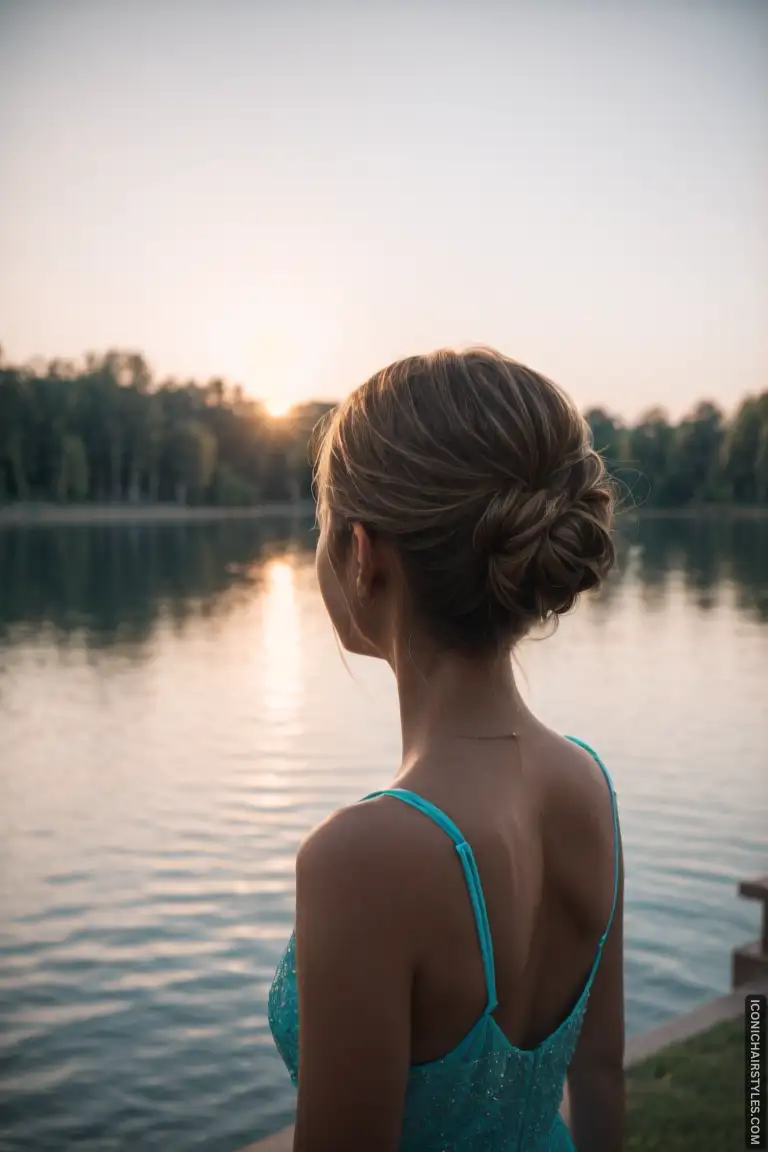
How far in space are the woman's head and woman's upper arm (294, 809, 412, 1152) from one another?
0.38 m

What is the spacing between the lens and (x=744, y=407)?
401ft

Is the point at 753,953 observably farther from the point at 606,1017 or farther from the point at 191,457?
the point at 191,457

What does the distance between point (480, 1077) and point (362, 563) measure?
0.71 m

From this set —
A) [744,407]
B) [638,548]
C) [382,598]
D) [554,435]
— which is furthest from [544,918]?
[744,407]

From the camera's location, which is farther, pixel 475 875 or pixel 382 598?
pixel 382 598

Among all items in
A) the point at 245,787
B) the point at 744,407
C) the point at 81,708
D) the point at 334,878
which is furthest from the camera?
the point at 744,407

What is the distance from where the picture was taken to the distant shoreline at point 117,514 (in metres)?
97.4

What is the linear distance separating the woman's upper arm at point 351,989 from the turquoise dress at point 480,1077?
3.6 inches

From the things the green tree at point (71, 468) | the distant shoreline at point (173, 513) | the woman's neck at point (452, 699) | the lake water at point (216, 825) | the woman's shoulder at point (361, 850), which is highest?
the green tree at point (71, 468)

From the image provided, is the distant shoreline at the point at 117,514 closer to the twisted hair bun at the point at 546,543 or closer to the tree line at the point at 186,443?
the tree line at the point at 186,443

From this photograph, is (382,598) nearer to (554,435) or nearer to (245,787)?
(554,435)

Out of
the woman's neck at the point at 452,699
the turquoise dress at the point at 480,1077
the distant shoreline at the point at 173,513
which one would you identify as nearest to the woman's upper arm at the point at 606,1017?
the turquoise dress at the point at 480,1077

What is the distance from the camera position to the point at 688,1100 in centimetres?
445

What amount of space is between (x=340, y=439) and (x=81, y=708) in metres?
16.8
